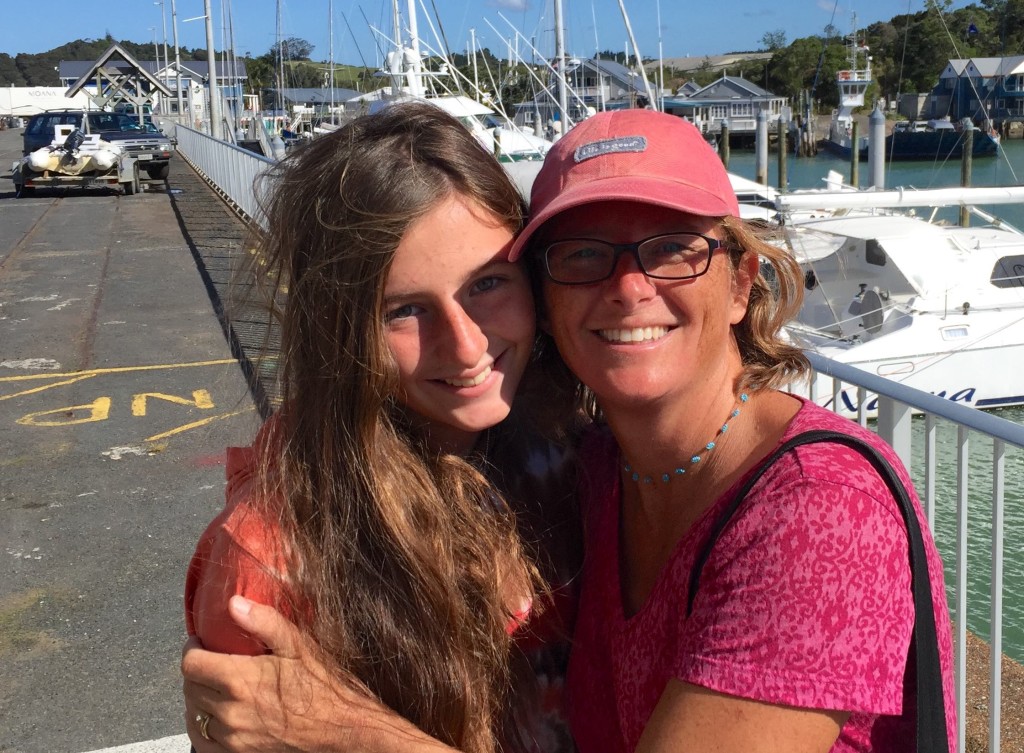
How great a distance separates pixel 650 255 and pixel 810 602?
A: 60 centimetres

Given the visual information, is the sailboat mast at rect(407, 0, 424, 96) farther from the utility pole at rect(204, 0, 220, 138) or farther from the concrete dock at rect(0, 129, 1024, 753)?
the concrete dock at rect(0, 129, 1024, 753)

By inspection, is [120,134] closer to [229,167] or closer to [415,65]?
[415,65]

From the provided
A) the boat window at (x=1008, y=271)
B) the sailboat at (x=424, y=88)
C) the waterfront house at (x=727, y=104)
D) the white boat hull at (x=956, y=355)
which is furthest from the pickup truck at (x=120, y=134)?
the waterfront house at (x=727, y=104)

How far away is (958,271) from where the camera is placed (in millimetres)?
15750

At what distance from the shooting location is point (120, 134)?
89.2ft

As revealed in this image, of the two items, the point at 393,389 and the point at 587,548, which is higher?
the point at 393,389

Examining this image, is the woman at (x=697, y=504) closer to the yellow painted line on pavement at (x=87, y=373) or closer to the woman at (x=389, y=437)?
the woman at (x=389, y=437)

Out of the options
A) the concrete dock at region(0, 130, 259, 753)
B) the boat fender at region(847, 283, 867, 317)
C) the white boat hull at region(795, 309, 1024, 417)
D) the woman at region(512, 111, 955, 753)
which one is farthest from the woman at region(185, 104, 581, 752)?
the boat fender at region(847, 283, 867, 317)

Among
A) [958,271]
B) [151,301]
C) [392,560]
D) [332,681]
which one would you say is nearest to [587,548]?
[392,560]

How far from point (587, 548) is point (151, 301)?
1064 cm

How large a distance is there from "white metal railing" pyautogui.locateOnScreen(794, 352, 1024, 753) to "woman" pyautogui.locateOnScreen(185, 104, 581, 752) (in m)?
1.30

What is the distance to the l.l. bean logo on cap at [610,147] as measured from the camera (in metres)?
1.65

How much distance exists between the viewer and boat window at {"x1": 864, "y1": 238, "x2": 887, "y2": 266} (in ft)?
54.7

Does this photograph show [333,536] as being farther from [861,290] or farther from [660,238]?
[861,290]
